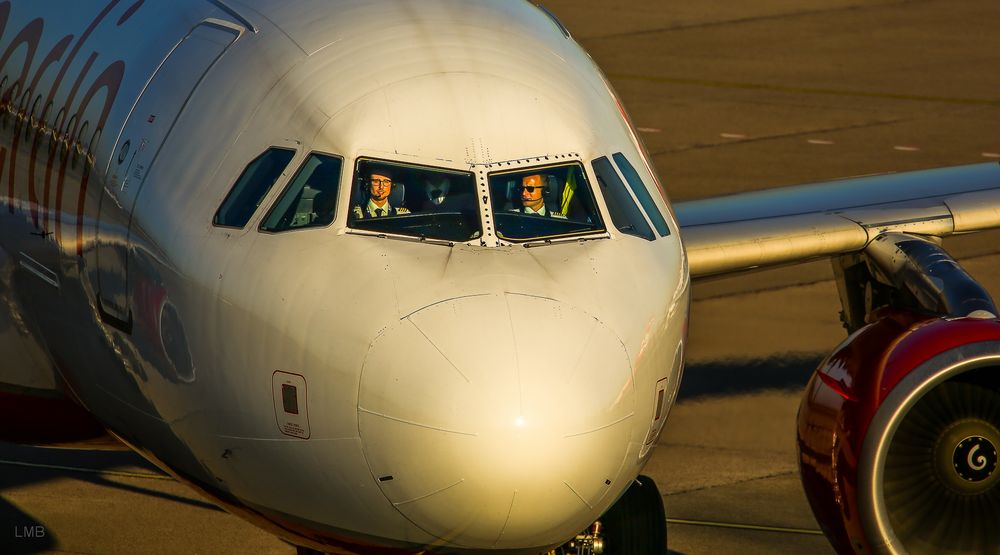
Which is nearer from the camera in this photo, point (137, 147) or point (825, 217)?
point (137, 147)

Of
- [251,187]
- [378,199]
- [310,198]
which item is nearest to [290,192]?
[310,198]

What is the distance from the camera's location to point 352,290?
816cm

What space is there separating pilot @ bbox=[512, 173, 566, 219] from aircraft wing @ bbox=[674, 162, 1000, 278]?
4056 millimetres

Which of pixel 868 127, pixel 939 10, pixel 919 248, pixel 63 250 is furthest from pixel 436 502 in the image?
pixel 939 10

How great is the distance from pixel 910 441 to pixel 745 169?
14.5 metres

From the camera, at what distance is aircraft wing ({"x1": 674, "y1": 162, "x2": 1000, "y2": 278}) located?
42.3 ft

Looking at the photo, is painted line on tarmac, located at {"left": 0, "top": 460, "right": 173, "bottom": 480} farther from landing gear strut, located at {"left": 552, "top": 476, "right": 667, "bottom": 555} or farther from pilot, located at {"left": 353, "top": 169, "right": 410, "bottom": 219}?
pilot, located at {"left": 353, "top": 169, "right": 410, "bottom": 219}

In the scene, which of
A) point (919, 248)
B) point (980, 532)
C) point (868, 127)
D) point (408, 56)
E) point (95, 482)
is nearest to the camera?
point (408, 56)

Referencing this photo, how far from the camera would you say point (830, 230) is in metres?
12.9

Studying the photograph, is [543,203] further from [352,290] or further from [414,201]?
[352,290]

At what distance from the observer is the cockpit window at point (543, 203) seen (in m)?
8.66

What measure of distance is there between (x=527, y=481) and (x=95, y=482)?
26.6 ft

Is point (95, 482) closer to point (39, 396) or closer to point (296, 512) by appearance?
point (39, 396)

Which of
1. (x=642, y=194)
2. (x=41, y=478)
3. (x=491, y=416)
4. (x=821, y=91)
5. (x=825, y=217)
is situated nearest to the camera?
(x=491, y=416)
